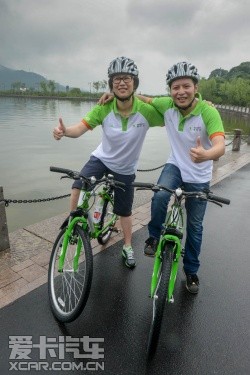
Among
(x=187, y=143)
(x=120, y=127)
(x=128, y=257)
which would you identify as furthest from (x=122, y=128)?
(x=128, y=257)

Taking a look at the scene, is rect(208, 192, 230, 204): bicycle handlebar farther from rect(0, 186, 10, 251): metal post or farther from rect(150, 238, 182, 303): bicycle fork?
rect(0, 186, 10, 251): metal post

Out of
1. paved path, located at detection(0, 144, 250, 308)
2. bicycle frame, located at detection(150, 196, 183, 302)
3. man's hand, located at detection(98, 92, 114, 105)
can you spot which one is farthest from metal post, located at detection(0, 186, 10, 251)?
bicycle frame, located at detection(150, 196, 183, 302)

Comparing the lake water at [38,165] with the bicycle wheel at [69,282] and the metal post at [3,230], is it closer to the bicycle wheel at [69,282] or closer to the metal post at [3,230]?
the metal post at [3,230]

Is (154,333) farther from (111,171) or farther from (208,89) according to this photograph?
(208,89)

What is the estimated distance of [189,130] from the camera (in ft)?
9.93

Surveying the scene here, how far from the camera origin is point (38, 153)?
14.6 metres

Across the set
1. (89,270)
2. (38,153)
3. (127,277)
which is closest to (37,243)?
(127,277)

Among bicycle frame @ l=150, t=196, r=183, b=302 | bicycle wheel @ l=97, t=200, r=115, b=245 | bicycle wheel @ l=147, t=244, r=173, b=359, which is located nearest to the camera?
bicycle wheel @ l=147, t=244, r=173, b=359

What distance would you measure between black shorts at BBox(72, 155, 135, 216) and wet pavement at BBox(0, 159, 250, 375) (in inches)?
31.2

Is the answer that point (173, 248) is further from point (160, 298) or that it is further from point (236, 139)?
point (236, 139)

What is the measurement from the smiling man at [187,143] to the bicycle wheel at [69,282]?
0.85 m

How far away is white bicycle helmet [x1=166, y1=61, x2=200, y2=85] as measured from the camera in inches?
114

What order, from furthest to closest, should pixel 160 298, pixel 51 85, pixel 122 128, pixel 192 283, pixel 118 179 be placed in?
pixel 51 85, pixel 118 179, pixel 192 283, pixel 122 128, pixel 160 298

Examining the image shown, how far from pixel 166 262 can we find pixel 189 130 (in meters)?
1.39
